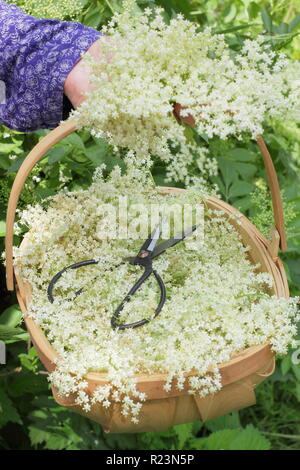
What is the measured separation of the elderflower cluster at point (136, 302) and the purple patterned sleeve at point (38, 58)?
0.59 ft

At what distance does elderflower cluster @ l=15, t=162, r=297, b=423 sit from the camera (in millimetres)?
815

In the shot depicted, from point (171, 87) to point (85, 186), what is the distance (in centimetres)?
55

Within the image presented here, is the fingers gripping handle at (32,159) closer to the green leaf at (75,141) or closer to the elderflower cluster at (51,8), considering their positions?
the green leaf at (75,141)

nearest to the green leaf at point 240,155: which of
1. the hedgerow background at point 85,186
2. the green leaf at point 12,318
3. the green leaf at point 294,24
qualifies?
the hedgerow background at point 85,186

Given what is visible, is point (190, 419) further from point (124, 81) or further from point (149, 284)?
point (124, 81)

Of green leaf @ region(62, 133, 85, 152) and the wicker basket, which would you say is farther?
green leaf @ region(62, 133, 85, 152)

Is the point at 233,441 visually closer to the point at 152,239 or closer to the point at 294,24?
the point at 152,239

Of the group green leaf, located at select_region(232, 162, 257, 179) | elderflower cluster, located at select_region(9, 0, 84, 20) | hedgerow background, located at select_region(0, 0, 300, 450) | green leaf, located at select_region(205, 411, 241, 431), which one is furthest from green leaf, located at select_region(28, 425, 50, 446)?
elderflower cluster, located at select_region(9, 0, 84, 20)

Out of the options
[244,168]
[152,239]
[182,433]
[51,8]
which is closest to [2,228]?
[152,239]

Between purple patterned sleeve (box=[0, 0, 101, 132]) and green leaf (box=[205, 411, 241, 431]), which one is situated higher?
purple patterned sleeve (box=[0, 0, 101, 132])

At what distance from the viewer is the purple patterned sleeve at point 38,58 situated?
0.94m

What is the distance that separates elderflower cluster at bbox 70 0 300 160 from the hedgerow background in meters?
0.38

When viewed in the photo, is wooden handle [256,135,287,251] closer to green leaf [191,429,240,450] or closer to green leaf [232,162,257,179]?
green leaf [232,162,257,179]

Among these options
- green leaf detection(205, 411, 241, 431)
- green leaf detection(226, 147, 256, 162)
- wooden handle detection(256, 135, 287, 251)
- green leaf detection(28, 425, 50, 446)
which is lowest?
green leaf detection(205, 411, 241, 431)
